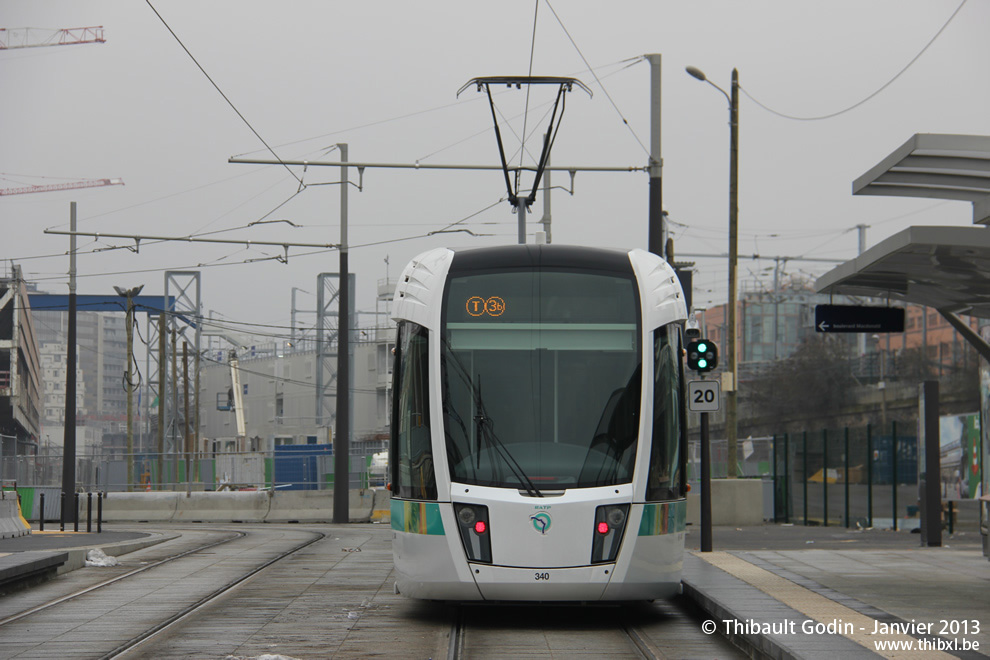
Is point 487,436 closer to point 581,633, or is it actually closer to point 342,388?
point 581,633

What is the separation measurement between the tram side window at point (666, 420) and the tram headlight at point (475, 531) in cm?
139

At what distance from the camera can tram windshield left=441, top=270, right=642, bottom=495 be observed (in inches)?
419

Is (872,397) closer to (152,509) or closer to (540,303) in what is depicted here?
(152,509)

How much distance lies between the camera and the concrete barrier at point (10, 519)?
22.5 meters

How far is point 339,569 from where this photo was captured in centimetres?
1628

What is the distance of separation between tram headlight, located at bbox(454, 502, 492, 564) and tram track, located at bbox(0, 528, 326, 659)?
2.55 metres

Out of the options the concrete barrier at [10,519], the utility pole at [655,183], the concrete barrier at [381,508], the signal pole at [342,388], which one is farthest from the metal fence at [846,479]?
the concrete barrier at [10,519]

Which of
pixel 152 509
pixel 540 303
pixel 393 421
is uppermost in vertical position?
pixel 540 303

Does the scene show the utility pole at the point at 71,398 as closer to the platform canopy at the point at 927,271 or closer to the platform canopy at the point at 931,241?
the platform canopy at the point at 927,271

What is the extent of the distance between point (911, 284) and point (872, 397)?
184 feet

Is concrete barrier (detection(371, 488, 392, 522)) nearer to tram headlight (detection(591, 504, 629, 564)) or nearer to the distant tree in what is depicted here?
tram headlight (detection(591, 504, 629, 564))

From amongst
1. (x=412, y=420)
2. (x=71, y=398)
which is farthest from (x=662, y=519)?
A: (x=71, y=398)

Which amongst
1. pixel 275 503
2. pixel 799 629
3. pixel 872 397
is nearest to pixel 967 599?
pixel 799 629

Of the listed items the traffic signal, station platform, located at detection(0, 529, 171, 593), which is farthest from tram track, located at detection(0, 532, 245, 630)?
the traffic signal
